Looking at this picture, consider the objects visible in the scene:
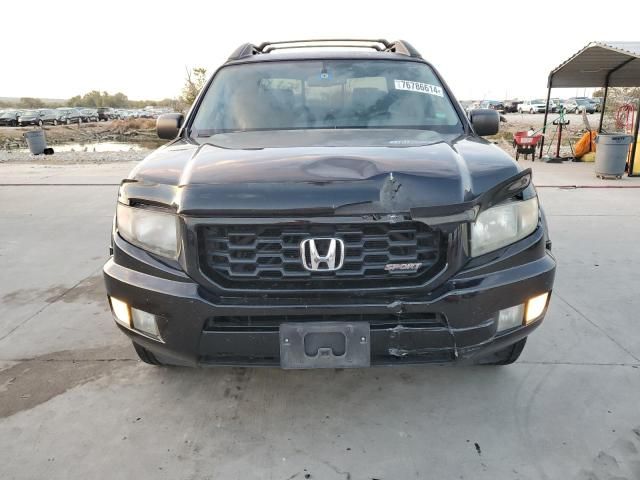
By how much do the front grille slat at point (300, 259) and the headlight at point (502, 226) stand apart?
0.16 m

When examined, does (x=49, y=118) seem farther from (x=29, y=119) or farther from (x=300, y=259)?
(x=300, y=259)

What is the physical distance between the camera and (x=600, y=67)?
11891 mm

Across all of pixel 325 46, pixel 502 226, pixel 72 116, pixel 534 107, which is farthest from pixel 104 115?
pixel 502 226

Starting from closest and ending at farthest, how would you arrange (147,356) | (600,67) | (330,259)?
(330,259)
(147,356)
(600,67)

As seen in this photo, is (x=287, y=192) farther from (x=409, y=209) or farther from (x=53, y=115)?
(x=53, y=115)

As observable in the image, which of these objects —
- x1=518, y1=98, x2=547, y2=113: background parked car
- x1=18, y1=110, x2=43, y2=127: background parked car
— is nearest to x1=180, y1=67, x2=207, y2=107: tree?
x1=18, y1=110, x2=43, y2=127: background parked car

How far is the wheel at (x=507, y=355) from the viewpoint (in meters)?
2.58

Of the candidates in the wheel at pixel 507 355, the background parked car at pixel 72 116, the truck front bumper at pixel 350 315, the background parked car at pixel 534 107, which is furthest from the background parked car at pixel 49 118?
the wheel at pixel 507 355

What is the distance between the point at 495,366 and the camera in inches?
109

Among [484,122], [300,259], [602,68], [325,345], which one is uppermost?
[602,68]

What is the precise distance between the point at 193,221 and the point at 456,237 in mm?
1030

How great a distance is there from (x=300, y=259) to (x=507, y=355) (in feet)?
4.65

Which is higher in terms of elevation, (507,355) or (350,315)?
(350,315)

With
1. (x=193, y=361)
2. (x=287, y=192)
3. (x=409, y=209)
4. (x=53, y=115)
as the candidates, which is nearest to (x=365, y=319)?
(x=409, y=209)
